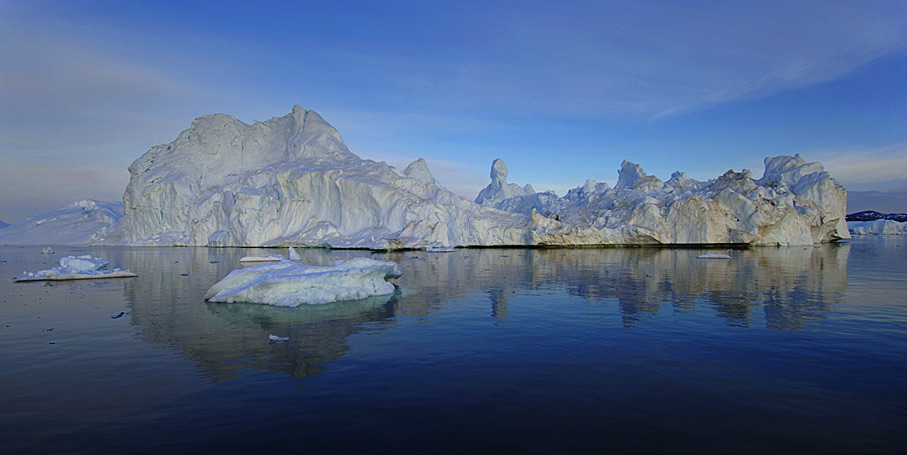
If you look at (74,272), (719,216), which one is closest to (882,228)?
(719,216)

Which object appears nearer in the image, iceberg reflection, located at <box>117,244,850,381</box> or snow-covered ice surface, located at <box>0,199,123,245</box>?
iceberg reflection, located at <box>117,244,850,381</box>

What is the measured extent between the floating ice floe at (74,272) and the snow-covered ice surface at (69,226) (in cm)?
7166

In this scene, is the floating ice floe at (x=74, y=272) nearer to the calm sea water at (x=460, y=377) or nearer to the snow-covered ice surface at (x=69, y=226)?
the calm sea water at (x=460, y=377)

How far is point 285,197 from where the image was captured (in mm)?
62094

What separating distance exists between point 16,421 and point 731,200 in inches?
2459

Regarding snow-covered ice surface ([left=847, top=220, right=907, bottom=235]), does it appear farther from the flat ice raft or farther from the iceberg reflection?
the flat ice raft

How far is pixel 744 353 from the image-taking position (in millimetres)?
8492

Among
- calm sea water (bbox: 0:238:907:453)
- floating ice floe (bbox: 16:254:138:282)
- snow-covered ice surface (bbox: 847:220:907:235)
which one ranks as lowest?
calm sea water (bbox: 0:238:907:453)

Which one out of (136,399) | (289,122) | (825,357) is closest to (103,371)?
(136,399)

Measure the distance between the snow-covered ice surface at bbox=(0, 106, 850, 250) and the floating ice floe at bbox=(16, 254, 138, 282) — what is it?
2976 cm

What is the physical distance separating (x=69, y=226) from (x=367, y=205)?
7627cm

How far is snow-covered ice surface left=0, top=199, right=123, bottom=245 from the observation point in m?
89.2

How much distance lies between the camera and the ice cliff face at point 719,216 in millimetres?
54531

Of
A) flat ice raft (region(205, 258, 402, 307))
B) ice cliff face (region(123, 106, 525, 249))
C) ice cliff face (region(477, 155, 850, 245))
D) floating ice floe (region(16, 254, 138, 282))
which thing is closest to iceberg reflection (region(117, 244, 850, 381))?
flat ice raft (region(205, 258, 402, 307))
